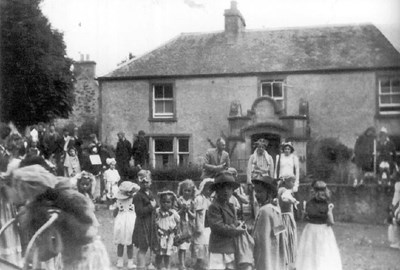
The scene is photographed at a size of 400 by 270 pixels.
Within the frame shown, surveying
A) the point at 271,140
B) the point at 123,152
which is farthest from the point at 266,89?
the point at 123,152

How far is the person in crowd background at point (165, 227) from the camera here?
512cm

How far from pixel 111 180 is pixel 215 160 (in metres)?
1.79

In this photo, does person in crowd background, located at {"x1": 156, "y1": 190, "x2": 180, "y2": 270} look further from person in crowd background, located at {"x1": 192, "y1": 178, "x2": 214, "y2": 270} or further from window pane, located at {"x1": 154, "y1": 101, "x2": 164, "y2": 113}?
window pane, located at {"x1": 154, "y1": 101, "x2": 164, "y2": 113}

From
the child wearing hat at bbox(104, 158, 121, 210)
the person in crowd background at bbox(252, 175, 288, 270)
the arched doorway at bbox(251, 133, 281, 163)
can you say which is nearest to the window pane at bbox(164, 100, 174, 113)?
the arched doorway at bbox(251, 133, 281, 163)

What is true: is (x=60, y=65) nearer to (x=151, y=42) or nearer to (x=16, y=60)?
(x=16, y=60)

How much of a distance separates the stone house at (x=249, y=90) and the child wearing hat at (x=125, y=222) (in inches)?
188

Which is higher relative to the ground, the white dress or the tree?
the tree

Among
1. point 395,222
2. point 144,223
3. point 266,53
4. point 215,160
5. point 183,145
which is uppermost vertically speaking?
point 266,53

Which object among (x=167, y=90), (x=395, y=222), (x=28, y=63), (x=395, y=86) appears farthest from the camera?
(x=167, y=90)

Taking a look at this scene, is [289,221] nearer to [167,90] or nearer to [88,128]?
[88,128]

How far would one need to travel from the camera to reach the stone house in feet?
35.3

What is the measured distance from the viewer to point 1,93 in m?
6.84

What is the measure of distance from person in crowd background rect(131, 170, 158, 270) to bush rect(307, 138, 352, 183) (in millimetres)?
4909

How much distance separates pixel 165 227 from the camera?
5137 millimetres
